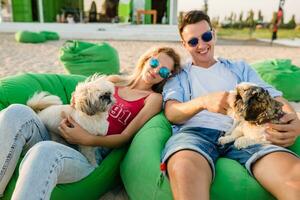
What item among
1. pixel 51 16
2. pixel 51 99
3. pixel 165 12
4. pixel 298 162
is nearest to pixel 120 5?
pixel 165 12

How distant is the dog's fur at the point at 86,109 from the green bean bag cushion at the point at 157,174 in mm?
328

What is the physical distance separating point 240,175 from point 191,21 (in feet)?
4.69

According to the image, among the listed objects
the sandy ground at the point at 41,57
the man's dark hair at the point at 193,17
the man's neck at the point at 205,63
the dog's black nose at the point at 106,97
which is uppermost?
the man's dark hair at the point at 193,17

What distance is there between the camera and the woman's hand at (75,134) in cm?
269

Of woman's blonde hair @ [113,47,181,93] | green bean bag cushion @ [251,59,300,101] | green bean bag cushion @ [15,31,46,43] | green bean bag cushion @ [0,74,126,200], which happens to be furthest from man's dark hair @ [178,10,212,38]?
green bean bag cushion @ [15,31,46,43]

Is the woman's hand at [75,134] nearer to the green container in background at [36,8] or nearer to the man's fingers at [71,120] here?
the man's fingers at [71,120]

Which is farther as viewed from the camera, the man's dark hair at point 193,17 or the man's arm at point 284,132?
the man's dark hair at point 193,17

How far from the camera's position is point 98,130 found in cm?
279

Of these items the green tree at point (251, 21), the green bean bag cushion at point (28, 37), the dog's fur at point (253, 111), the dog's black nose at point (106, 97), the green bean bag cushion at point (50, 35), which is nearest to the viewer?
the dog's fur at point (253, 111)

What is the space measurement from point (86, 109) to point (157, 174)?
2.42ft

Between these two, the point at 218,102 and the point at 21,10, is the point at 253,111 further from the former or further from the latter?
the point at 21,10

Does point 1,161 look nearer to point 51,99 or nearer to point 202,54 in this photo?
point 51,99

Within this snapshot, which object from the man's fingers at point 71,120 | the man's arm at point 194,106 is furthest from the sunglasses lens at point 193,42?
the man's fingers at point 71,120

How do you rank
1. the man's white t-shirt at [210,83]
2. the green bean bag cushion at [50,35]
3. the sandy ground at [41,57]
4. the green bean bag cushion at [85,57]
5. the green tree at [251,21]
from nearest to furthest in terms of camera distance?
the man's white t-shirt at [210,83]
the green bean bag cushion at [85,57]
the sandy ground at [41,57]
the green bean bag cushion at [50,35]
the green tree at [251,21]
